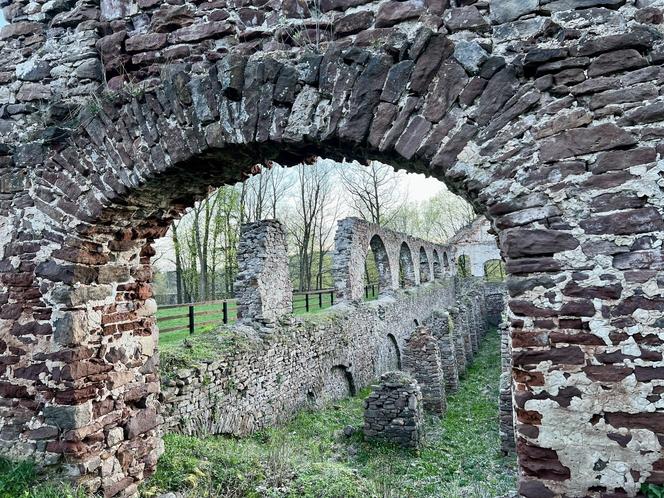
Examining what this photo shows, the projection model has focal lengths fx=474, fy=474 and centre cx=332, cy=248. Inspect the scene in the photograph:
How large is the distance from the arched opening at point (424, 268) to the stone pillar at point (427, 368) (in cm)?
1359

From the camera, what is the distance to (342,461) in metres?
8.13

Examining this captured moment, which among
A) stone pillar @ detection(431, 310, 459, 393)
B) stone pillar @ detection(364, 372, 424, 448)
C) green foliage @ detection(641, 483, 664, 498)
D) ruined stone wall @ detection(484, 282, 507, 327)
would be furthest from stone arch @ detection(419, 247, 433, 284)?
green foliage @ detection(641, 483, 664, 498)

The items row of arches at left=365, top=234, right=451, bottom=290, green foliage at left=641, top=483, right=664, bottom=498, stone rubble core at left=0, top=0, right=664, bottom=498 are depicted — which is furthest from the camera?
row of arches at left=365, top=234, right=451, bottom=290

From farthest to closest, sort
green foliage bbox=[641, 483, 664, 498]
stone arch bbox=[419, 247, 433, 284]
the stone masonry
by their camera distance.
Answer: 1. stone arch bbox=[419, 247, 433, 284]
2. the stone masonry
3. green foliage bbox=[641, 483, 664, 498]

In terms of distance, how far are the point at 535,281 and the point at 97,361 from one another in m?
3.74

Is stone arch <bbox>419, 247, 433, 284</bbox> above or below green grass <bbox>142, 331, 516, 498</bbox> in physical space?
above

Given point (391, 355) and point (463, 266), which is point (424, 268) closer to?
point (391, 355)

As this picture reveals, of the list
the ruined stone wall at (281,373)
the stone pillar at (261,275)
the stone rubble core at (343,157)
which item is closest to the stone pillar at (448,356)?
the ruined stone wall at (281,373)

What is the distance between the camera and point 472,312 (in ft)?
67.3

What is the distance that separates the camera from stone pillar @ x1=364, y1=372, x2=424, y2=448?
8.83 m

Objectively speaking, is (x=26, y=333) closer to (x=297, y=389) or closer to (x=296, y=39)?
(x=296, y=39)

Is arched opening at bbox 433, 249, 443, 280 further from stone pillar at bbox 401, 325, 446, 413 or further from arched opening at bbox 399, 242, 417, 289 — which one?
stone pillar at bbox 401, 325, 446, 413

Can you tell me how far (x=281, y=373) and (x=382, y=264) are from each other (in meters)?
9.86

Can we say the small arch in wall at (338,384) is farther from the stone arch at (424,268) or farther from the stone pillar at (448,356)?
the stone arch at (424,268)
